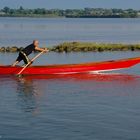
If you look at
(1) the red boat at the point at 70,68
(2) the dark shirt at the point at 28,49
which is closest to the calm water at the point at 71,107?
(1) the red boat at the point at 70,68

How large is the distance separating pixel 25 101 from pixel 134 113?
5.01 m

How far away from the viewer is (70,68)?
32.2m

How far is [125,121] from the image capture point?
19266 millimetres

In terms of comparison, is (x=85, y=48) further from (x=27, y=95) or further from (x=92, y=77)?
(x=27, y=95)

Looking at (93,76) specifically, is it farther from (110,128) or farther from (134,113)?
(110,128)

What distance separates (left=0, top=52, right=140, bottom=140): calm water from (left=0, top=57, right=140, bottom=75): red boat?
1.07 feet

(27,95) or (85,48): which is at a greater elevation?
(27,95)

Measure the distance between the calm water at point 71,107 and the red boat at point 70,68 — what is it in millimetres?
325

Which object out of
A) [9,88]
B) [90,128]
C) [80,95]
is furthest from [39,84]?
[90,128]

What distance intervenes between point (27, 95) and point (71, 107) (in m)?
3.92

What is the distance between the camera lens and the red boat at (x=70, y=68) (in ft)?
104

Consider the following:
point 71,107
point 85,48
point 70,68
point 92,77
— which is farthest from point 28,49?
point 85,48

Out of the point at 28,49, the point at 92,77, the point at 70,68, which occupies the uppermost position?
the point at 28,49

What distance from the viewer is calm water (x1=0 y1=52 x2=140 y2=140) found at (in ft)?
58.2
